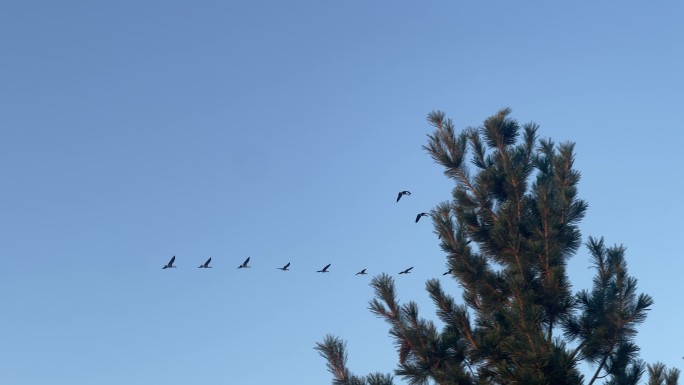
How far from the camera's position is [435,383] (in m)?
17.3

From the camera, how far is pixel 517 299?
1689 cm

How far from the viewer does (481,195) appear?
19641 millimetres

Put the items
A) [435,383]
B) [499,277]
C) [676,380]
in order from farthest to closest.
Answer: [499,277] → [435,383] → [676,380]

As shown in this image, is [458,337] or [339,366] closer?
[339,366]

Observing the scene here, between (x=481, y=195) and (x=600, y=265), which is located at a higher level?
(x=481, y=195)

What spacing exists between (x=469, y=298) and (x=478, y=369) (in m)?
1.77

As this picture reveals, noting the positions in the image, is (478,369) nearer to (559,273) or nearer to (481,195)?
(559,273)

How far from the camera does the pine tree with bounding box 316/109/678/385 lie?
16406 millimetres

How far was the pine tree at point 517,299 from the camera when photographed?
16.4 metres

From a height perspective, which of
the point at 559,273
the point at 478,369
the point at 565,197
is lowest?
the point at 478,369

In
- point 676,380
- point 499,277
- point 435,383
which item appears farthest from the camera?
point 499,277

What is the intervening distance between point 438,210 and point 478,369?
3.34 m

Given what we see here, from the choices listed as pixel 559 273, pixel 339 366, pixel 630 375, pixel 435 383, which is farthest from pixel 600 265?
pixel 339 366

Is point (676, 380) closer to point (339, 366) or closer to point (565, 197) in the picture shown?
point (565, 197)
